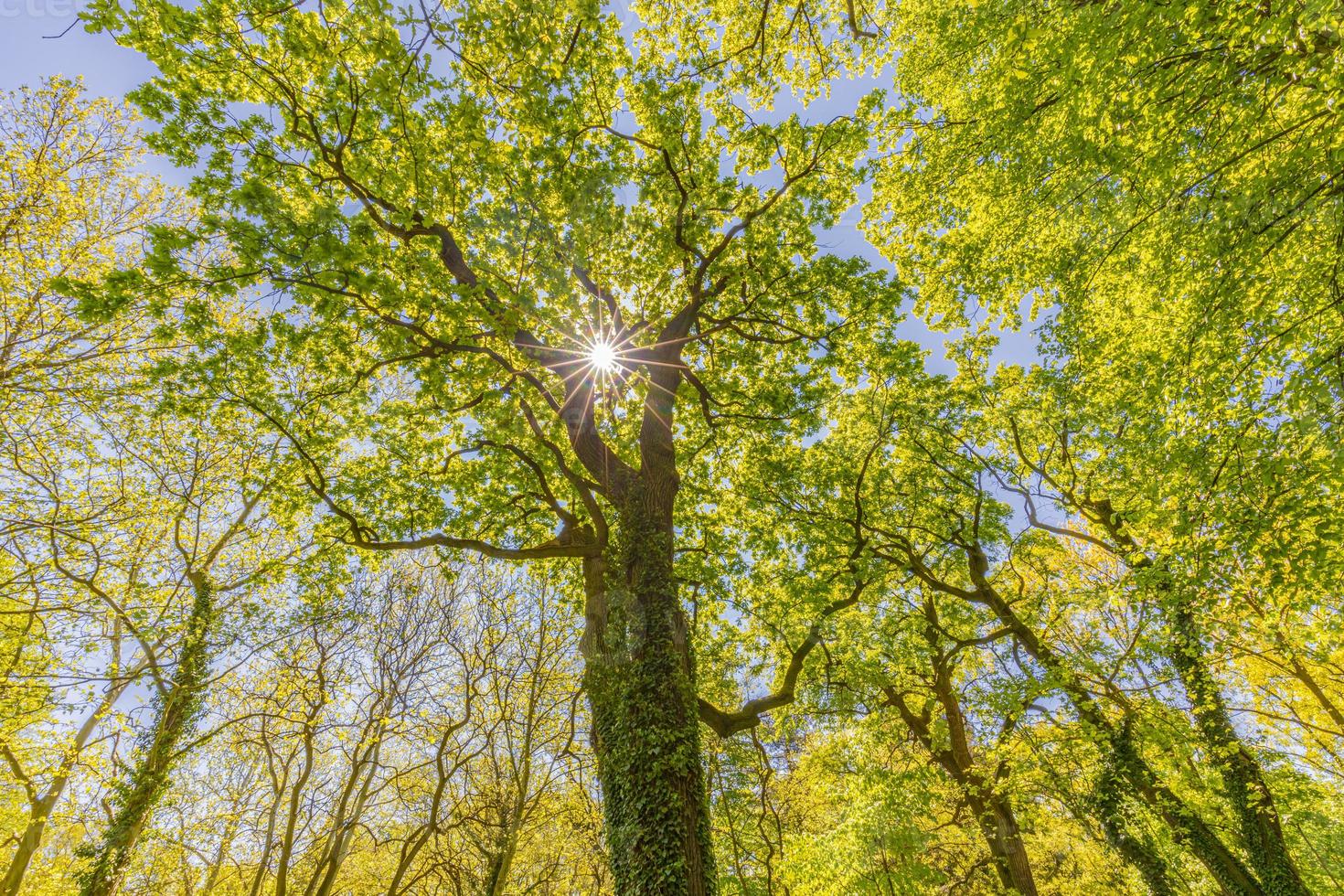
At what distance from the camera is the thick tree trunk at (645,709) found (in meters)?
5.02

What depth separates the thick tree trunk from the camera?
502 centimetres

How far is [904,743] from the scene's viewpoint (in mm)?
12812

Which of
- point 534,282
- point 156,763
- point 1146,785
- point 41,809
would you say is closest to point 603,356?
point 534,282

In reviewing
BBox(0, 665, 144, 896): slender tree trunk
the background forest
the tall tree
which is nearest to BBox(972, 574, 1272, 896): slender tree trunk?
the background forest

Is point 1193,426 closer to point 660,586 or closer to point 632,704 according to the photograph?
point 660,586

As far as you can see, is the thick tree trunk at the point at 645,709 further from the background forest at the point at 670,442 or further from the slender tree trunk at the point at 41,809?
the slender tree trunk at the point at 41,809

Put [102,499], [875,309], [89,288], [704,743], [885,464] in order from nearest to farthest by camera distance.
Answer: [89,288] < [875,309] < [102,499] < [704,743] < [885,464]

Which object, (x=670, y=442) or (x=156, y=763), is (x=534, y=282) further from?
(x=156, y=763)

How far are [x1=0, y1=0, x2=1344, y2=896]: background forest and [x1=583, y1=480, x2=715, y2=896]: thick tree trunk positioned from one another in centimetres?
5

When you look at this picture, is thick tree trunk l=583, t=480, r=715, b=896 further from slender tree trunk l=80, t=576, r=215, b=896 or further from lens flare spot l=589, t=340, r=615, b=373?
slender tree trunk l=80, t=576, r=215, b=896

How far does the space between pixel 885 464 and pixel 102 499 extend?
14.9 meters

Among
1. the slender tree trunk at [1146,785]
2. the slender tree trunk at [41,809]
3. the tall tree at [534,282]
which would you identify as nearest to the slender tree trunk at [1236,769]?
the slender tree trunk at [1146,785]

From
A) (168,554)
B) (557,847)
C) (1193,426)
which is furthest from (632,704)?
(168,554)

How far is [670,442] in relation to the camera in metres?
7.98
